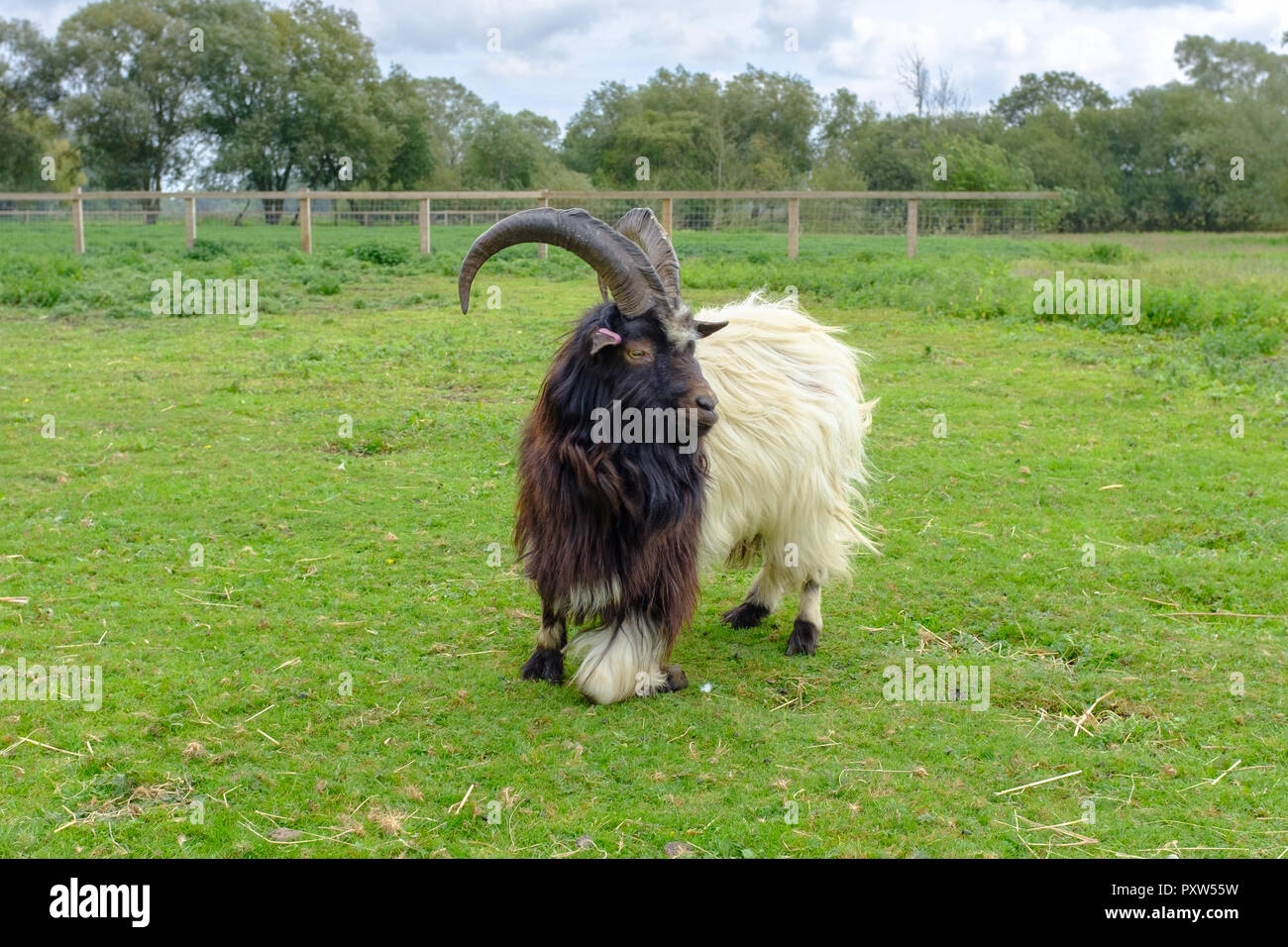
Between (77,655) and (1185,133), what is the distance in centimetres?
4327

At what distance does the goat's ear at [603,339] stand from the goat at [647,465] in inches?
0.5

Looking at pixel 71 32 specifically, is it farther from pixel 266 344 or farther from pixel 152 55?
pixel 266 344

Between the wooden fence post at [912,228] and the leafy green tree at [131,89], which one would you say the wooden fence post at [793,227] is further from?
the leafy green tree at [131,89]

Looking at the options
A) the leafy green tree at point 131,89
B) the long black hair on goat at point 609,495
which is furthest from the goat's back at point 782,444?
the leafy green tree at point 131,89

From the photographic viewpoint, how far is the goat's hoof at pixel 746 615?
6.65 metres

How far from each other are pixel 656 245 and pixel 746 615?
223 cm

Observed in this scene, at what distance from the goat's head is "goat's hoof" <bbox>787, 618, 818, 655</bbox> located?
1.56m

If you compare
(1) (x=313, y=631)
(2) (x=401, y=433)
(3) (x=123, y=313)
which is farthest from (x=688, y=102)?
(1) (x=313, y=631)

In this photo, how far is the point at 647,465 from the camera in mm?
5184

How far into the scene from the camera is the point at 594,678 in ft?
17.5

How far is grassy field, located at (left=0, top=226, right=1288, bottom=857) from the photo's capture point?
14.2 feet

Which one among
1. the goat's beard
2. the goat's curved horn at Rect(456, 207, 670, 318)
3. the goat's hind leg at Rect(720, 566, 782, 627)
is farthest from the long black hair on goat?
the goat's hind leg at Rect(720, 566, 782, 627)

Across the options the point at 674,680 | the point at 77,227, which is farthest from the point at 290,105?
the point at 674,680

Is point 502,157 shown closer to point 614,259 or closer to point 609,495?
point 614,259
